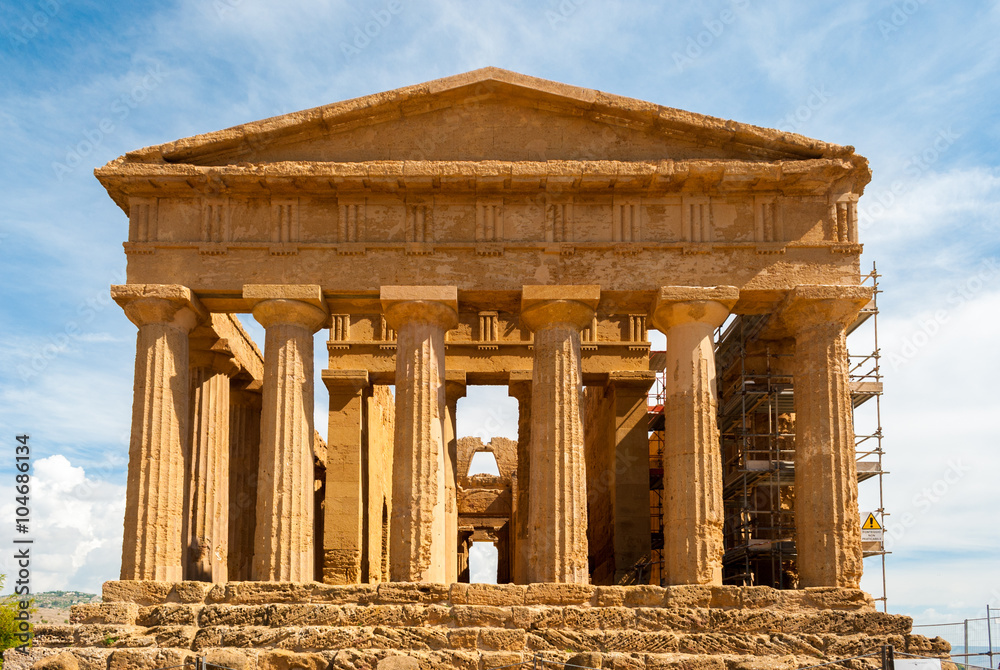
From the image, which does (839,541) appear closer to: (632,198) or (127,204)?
(632,198)

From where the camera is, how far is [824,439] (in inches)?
757

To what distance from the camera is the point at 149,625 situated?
17.8 meters

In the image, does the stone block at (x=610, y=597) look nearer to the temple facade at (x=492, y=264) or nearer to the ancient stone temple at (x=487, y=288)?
the ancient stone temple at (x=487, y=288)

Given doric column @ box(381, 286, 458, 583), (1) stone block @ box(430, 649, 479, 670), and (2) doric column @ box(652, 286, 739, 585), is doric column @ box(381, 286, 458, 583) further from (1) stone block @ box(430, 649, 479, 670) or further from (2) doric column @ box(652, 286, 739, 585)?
(2) doric column @ box(652, 286, 739, 585)

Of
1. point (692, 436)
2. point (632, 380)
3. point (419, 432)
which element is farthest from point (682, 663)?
point (632, 380)

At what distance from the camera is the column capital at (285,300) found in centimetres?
1975

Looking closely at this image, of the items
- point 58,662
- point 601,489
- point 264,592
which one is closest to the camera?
point 58,662

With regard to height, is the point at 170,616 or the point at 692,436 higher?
the point at 692,436

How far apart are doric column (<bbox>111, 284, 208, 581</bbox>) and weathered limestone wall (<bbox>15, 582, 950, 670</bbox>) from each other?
0.84 m

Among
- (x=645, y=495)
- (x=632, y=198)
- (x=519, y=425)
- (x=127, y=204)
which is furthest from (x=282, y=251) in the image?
(x=645, y=495)

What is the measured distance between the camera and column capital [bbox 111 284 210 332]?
19.7 m

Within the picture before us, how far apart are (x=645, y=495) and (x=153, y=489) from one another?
11.5m

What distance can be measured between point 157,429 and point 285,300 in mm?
3168

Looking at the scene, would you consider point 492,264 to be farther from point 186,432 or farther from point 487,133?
point 186,432
